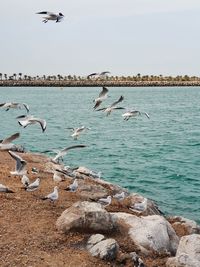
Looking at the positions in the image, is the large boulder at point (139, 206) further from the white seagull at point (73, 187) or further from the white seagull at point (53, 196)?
the white seagull at point (53, 196)

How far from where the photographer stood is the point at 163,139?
3462 cm

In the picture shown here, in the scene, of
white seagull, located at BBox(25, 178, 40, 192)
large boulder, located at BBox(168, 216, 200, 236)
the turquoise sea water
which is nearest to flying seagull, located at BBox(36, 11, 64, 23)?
white seagull, located at BBox(25, 178, 40, 192)

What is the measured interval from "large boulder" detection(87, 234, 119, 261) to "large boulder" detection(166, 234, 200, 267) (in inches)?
37.7

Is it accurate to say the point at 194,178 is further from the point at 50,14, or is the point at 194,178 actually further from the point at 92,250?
the point at 92,250

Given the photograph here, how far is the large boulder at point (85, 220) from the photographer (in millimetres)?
9617

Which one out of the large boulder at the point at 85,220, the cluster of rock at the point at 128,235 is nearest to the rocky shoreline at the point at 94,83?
the cluster of rock at the point at 128,235

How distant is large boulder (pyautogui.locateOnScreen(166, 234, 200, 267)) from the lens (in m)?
8.75

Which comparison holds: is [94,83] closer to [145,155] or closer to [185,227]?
[145,155]

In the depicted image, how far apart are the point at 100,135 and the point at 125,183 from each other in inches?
681

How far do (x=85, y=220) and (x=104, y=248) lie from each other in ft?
2.78

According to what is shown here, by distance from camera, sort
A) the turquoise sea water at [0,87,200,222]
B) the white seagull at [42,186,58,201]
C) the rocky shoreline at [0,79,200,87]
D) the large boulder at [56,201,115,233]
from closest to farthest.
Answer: the large boulder at [56,201,115,233] < the white seagull at [42,186,58,201] < the turquoise sea water at [0,87,200,222] < the rocky shoreline at [0,79,200,87]

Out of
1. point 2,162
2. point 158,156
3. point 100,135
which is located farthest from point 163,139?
point 2,162

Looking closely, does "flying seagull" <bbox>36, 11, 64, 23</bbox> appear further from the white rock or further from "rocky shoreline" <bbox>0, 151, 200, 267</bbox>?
the white rock

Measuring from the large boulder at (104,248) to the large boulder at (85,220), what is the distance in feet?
1.35
